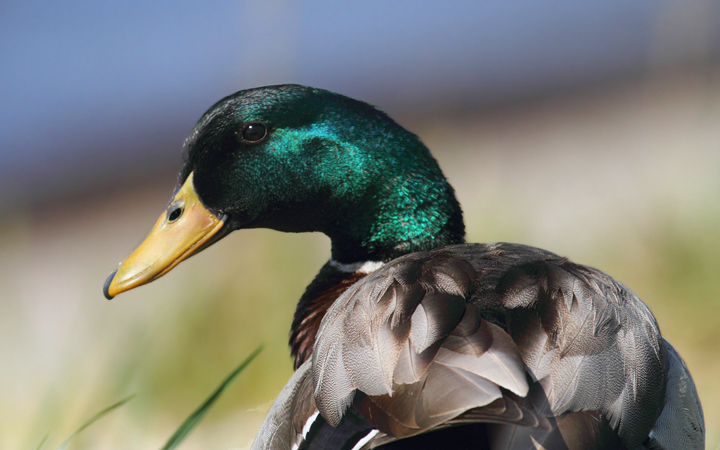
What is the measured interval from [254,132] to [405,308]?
2.82 feet

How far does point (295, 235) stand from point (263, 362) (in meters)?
0.71

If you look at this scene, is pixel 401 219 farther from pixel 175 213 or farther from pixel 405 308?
pixel 405 308

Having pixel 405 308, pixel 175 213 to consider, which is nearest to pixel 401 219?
pixel 175 213

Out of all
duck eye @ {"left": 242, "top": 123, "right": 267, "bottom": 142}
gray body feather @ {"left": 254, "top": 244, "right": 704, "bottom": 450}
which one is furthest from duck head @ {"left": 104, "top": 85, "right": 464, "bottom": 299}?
gray body feather @ {"left": 254, "top": 244, "right": 704, "bottom": 450}

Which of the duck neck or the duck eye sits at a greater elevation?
the duck eye

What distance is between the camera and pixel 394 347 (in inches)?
54.5

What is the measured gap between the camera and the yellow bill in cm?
205

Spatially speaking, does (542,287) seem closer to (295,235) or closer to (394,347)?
(394,347)

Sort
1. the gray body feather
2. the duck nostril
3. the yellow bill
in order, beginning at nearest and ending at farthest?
the gray body feather
the yellow bill
the duck nostril

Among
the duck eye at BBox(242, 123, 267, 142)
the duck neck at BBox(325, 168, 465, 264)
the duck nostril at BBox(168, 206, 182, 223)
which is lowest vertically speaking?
the duck neck at BBox(325, 168, 465, 264)

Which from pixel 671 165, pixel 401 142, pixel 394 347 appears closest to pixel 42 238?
pixel 671 165

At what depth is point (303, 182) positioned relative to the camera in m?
2.17

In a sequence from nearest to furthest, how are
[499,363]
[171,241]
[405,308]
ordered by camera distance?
[499,363] → [405,308] → [171,241]

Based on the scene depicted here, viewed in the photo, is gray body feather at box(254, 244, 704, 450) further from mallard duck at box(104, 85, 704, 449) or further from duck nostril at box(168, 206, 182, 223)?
duck nostril at box(168, 206, 182, 223)
